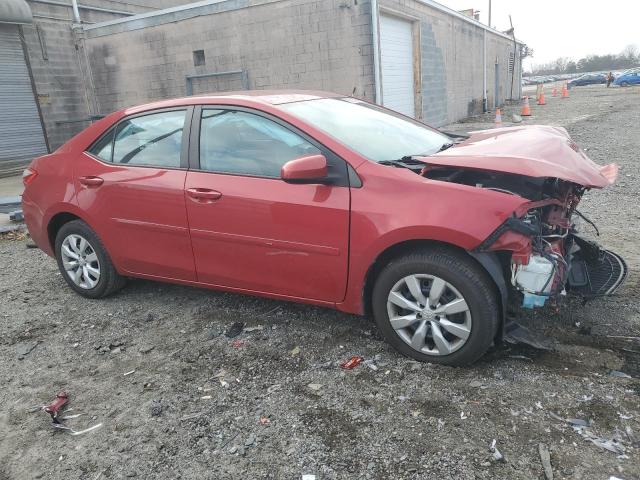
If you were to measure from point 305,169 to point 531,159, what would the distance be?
50.4 inches

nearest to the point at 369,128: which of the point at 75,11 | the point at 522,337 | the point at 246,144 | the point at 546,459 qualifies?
the point at 246,144

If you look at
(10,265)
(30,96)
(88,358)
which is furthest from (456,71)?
(88,358)

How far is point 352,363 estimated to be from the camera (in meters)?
3.20

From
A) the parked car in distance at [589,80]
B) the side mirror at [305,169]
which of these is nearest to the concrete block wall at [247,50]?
the side mirror at [305,169]

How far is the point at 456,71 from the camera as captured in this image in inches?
720

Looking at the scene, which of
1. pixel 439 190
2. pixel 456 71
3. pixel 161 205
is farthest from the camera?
pixel 456 71

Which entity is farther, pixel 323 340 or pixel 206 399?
pixel 323 340

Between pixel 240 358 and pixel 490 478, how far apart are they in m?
1.69

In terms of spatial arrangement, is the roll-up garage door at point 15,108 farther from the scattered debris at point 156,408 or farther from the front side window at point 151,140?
the scattered debris at point 156,408

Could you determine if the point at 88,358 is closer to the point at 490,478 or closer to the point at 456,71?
the point at 490,478

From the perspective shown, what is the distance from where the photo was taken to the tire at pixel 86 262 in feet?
14.0

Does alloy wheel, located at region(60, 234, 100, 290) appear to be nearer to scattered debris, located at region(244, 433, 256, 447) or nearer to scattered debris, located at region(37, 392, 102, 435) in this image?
scattered debris, located at region(37, 392, 102, 435)

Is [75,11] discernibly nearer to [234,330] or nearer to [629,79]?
[234,330]

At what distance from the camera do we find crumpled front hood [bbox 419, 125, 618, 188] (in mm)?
2920
